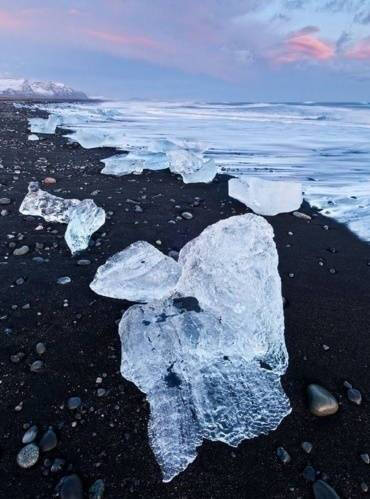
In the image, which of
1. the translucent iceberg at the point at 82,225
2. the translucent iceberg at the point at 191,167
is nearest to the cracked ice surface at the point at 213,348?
the translucent iceberg at the point at 82,225

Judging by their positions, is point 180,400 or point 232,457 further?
point 180,400

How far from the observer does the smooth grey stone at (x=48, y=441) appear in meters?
1.94

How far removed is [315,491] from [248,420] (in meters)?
0.46

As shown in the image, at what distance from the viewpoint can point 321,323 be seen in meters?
3.00

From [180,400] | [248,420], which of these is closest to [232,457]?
[248,420]

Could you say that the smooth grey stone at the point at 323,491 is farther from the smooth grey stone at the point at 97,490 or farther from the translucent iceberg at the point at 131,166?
the translucent iceberg at the point at 131,166

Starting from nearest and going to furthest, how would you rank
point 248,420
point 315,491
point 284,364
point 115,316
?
point 315,491 → point 248,420 → point 284,364 → point 115,316

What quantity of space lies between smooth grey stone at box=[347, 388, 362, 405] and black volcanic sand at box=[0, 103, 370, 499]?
1.4 inches

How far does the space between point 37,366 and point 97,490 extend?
3.08 feet

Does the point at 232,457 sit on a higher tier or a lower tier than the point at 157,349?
lower

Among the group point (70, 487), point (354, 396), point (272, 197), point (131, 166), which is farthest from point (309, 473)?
point (131, 166)

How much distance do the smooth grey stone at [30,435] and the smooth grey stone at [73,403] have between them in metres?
0.21

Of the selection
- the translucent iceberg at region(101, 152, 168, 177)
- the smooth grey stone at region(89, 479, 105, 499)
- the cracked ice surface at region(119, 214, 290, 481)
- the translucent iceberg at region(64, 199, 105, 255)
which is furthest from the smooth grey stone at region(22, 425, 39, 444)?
the translucent iceberg at region(101, 152, 168, 177)

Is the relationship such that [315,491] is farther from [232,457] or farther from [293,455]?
[232,457]
